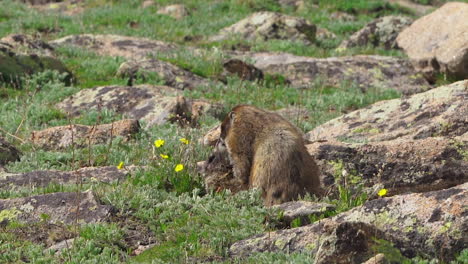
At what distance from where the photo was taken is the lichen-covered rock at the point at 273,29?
24.5m

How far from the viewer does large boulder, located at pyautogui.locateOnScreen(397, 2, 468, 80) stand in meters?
19.1

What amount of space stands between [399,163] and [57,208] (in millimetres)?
4415

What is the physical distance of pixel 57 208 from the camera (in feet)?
28.8

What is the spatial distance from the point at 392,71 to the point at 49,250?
47.1 feet

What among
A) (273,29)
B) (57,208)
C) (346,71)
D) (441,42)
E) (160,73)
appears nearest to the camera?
(57,208)

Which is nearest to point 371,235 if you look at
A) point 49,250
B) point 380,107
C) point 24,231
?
point 49,250

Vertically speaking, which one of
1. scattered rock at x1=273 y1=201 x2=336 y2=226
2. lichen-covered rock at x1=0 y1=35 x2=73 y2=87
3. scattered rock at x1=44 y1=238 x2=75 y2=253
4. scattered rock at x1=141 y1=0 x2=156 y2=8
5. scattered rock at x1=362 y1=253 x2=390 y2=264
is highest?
scattered rock at x1=362 y1=253 x2=390 y2=264

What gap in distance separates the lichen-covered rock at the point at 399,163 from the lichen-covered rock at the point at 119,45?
1087cm

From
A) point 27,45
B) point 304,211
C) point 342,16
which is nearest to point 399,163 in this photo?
point 304,211

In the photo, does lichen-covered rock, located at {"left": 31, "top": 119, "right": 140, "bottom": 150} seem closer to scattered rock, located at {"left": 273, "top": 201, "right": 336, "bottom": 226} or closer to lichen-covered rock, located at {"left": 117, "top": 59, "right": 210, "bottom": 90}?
scattered rock, located at {"left": 273, "top": 201, "right": 336, "bottom": 226}

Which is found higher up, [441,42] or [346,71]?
[441,42]

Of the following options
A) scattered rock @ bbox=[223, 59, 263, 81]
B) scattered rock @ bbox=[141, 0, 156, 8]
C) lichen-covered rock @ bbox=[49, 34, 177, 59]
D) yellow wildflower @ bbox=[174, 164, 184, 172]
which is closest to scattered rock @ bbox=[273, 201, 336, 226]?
yellow wildflower @ bbox=[174, 164, 184, 172]

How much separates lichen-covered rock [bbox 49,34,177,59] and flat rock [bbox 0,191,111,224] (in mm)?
11743

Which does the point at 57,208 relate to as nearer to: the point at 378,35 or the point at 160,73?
the point at 160,73
